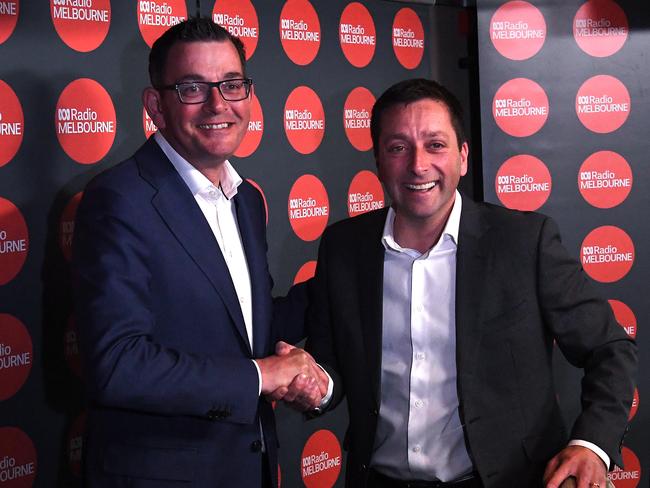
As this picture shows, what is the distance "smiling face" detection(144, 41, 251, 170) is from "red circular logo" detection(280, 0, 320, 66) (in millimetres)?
1268

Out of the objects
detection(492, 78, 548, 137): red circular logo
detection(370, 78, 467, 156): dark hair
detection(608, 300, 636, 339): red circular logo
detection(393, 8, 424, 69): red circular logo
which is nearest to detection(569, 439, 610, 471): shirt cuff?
detection(370, 78, 467, 156): dark hair

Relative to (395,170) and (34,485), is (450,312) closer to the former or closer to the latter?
(395,170)

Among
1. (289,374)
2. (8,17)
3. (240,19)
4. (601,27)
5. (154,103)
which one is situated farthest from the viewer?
(601,27)

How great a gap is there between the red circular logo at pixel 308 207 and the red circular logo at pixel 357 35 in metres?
0.70

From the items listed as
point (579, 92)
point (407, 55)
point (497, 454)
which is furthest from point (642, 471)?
point (407, 55)

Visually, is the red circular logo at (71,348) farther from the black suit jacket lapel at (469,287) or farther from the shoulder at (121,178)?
the black suit jacket lapel at (469,287)

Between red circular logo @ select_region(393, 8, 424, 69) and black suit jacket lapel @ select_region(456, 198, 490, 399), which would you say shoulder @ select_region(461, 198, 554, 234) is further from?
red circular logo @ select_region(393, 8, 424, 69)

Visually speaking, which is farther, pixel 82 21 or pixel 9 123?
pixel 82 21

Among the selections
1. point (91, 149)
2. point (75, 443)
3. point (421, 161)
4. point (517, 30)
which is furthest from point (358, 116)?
point (75, 443)

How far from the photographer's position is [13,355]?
2832 mm

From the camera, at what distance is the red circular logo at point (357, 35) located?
12.7 ft

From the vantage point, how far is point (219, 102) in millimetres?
2391

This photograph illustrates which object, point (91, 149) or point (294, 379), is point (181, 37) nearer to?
point (91, 149)

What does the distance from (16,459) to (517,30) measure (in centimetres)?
312
